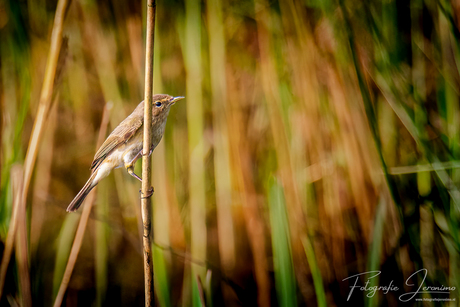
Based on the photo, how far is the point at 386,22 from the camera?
82 centimetres

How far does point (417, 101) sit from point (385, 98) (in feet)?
0.38

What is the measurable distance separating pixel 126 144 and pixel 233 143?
32cm

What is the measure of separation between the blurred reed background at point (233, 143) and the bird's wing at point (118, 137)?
5cm

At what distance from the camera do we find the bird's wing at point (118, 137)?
0.81 meters

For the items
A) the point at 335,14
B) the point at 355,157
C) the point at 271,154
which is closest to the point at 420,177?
the point at 355,157

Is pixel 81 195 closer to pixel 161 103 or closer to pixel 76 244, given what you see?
pixel 76 244

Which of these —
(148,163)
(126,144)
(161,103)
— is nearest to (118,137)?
(126,144)

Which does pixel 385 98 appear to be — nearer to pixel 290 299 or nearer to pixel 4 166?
pixel 290 299

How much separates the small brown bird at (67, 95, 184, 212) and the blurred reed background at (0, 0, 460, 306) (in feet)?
0.15

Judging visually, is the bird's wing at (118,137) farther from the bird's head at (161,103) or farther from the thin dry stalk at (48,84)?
the thin dry stalk at (48,84)

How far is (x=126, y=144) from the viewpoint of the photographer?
0.83 metres

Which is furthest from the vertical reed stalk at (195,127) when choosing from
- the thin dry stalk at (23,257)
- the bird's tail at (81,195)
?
the thin dry stalk at (23,257)

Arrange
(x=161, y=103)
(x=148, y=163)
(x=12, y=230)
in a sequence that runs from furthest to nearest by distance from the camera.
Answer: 1. (x=161, y=103)
2. (x=12, y=230)
3. (x=148, y=163)

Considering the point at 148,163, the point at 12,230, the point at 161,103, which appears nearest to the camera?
the point at 148,163
